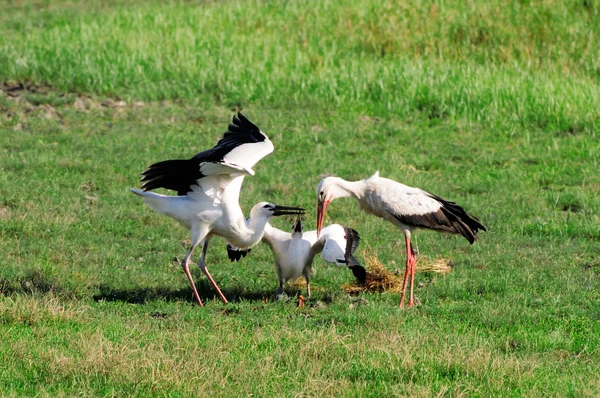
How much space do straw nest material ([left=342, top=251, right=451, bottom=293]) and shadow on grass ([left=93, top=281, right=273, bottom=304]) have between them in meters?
0.78

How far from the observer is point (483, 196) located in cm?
1086

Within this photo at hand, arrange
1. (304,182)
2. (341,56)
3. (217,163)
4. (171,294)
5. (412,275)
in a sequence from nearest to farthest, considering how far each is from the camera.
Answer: (217,163) → (412,275) → (171,294) → (304,182) → (341,56)

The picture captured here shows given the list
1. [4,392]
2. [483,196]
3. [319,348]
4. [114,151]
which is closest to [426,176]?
[483,196]

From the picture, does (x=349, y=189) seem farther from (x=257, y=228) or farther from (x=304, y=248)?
(x=257, y=228)

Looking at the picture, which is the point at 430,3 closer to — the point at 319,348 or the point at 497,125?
the point at 497,125

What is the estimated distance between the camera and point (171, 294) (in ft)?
25.9

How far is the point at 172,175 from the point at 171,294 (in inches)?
38.9

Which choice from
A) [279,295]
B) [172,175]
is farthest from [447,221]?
[172,175]

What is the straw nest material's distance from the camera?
8.16 m

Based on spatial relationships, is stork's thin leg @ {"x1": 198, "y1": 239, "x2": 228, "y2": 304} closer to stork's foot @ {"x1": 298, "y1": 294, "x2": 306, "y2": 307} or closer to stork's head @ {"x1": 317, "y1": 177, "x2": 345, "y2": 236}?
stork's foot @ {"x1": 298, "y1": 294, "x2": 306, "y2": 307}

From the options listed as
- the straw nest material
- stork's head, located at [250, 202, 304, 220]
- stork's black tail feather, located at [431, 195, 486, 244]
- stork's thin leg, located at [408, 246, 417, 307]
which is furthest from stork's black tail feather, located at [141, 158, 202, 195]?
stork's black tail feather, located at [431, 195, 486, 244]

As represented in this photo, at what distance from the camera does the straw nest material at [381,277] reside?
816 centimetres

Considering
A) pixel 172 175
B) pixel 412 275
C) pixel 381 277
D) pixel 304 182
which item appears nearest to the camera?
pixel 412 275

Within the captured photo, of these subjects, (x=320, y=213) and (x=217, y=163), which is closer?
(x=217, y=163)
